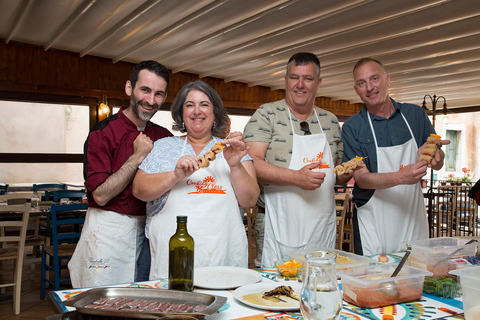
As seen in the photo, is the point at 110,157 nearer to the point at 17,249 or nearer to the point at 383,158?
the point at 383,158

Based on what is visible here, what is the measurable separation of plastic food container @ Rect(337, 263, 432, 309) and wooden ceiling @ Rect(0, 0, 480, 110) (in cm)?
388

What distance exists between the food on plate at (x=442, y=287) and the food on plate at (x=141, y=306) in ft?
2.68

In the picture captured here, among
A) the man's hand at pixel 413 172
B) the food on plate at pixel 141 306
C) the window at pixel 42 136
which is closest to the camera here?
the food on plate at pixel 141 306

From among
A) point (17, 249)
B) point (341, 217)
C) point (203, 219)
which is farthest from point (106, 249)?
point (341, 217)

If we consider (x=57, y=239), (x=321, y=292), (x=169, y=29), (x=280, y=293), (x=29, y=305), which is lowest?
(x=29, y=305)

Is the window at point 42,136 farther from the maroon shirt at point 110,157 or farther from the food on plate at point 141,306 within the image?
the food on plate at point 141,306

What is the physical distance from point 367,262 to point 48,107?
27.3 feet

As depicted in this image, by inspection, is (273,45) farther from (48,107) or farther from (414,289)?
(414,289)

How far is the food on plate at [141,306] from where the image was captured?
3.87 ft

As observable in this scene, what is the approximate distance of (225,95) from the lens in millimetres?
9414

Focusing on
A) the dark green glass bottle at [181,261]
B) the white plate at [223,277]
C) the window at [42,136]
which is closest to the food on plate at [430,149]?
the white plate at [223,277]

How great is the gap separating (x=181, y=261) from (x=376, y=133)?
1621 millimetres

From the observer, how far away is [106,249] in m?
2.22

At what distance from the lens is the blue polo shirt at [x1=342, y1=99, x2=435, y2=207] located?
255 cm
